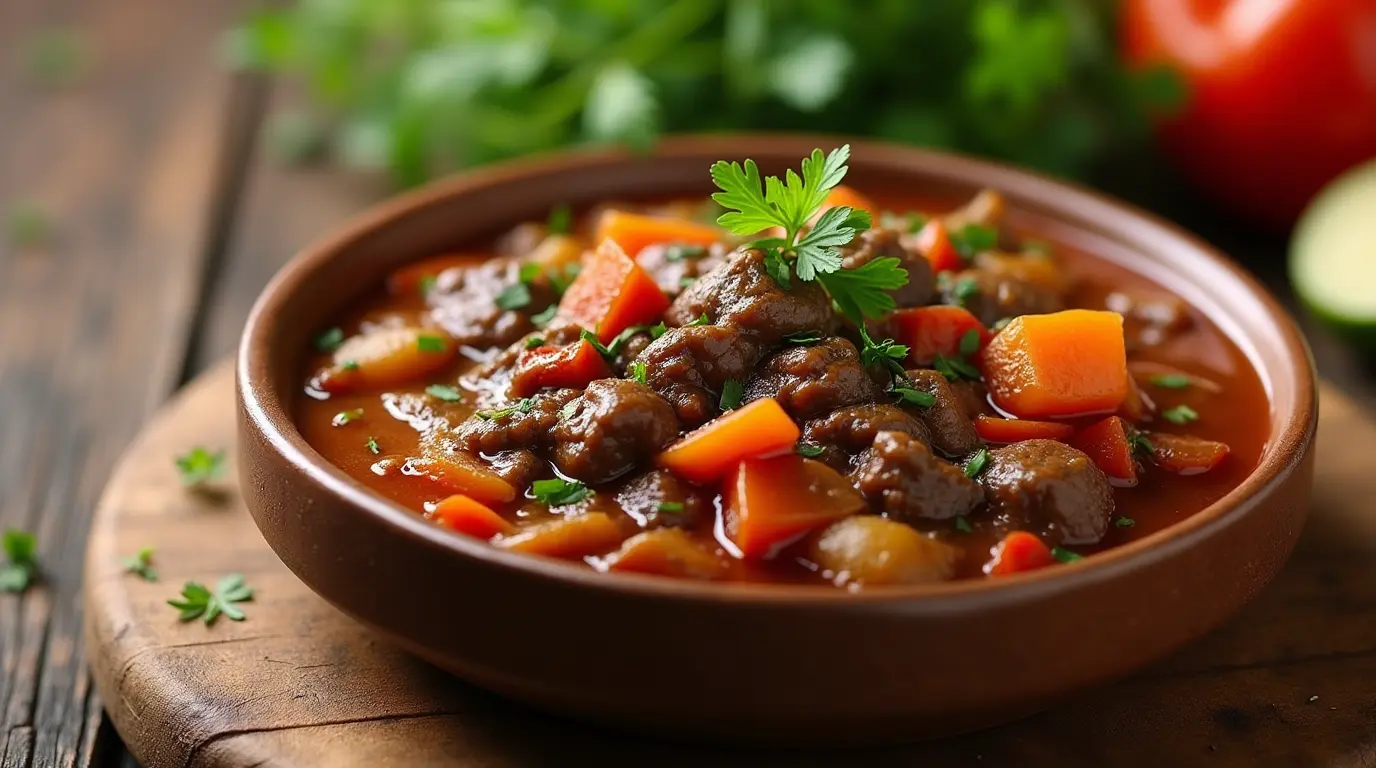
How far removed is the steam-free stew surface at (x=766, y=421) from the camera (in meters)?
3.62

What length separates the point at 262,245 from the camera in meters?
7.12

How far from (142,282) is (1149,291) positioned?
4350mm

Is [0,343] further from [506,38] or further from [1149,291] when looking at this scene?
[1149,291]

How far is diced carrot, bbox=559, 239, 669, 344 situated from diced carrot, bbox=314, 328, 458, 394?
0.40 metres

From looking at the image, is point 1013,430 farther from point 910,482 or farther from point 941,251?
point 941,251

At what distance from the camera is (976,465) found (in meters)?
3.83

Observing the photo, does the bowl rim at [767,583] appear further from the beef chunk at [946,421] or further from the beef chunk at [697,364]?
the beef chunk at [697,364]

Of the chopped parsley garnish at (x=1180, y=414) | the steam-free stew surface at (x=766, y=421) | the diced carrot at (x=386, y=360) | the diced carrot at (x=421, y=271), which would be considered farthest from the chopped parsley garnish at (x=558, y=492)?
the chopped parsley garnish at (x=1180, y=414)

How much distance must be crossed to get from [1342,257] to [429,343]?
4.01 m

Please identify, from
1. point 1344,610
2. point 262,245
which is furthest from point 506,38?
point 1344,610

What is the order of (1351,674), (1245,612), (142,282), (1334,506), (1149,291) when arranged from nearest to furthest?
(1351,674) < (1245,612) < (1334,506) < (1149,291) < (142,282)

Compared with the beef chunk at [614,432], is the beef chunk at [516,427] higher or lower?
lower

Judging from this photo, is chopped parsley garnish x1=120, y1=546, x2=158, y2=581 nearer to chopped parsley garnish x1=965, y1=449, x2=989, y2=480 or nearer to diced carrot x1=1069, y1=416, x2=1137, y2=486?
chopped parsley garnish x1=965, y1=449, x2=989, y2=480

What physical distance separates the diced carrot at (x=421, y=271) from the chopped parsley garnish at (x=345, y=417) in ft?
2.82
